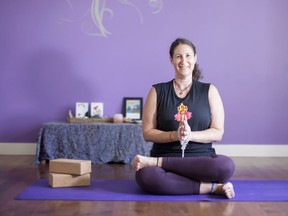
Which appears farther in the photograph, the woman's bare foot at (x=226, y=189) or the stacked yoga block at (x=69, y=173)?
the stacked yoga block at (x=69, y=173)

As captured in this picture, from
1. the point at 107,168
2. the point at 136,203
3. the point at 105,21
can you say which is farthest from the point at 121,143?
the point at 136,203

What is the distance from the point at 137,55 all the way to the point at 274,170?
1.71 metres

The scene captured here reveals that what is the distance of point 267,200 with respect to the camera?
2.25m

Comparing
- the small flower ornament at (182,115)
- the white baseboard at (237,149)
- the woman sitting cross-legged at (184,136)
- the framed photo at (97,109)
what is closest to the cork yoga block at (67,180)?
the woman sitting cross-legged at (184,136)

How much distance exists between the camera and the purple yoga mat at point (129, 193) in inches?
89.2

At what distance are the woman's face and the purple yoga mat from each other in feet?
2.43

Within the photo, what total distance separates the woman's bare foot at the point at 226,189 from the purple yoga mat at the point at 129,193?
0.03m

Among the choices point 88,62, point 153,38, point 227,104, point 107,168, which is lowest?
point 107,168

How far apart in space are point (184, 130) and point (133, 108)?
1851 mm

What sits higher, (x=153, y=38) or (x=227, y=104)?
(x=153, y=38)

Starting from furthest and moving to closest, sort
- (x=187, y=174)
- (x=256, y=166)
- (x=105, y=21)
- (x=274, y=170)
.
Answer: (x=105, y=21) < (x=256, y=166) < (x=274, y=170) < (x=187, y=174)

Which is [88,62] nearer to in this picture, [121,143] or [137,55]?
[137,55]

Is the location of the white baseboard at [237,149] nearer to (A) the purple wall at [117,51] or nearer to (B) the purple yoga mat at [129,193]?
(A) the purple wall at [117,51]

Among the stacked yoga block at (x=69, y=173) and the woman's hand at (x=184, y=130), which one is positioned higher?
the woman's hand at (x=184, y=130)
